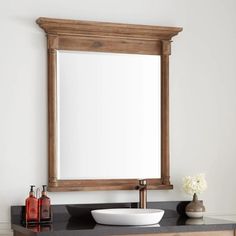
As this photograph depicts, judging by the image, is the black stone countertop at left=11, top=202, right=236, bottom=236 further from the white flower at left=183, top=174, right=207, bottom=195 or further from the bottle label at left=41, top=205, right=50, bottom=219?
the white flower at left=183, top=174, right=207, bottom=195

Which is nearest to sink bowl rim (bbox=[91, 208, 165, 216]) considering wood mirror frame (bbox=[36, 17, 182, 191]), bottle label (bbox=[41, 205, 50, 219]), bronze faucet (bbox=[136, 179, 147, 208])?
bronze faucet (bbox=[136, 179, 147, 208])

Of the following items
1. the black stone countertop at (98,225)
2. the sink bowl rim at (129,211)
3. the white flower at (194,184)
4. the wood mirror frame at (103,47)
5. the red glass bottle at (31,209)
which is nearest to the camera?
the black stone countertop at (98,225)

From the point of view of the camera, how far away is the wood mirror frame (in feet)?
13.7

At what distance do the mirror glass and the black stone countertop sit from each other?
0.68 feet

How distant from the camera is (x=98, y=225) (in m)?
3.88

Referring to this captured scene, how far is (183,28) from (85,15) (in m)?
0.72

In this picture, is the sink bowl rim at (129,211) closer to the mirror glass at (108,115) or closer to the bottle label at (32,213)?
the mirror glass at (108,115)

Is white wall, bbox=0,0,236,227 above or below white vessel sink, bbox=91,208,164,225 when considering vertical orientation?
above

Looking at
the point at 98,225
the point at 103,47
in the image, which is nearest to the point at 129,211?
the point at 98,225

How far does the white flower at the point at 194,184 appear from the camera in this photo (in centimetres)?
433

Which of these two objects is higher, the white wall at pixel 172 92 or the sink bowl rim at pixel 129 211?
the white wall at pixel 172 92

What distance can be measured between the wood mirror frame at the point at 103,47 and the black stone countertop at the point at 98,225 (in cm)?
13

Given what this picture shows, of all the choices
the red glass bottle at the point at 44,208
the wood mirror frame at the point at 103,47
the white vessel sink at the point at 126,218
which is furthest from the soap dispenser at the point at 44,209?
the white vessel sink at the point at 126,218

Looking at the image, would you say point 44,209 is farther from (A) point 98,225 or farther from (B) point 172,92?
(B) point 172,92
